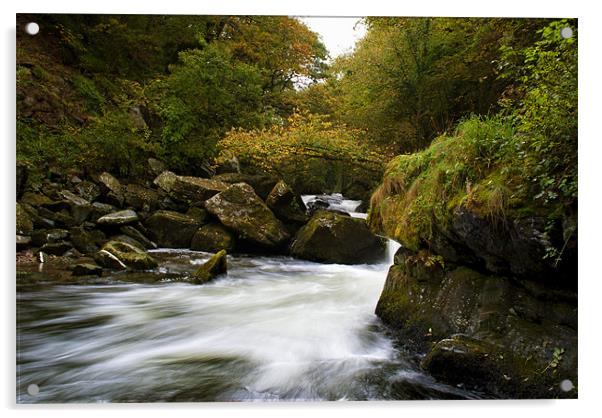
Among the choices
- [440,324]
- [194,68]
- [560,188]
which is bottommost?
[440,324]

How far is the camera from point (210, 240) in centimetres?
543

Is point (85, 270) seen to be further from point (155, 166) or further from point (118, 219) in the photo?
point (155, 166)

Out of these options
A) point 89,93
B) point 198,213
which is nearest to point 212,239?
point 198,213

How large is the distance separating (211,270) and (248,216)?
1603mm

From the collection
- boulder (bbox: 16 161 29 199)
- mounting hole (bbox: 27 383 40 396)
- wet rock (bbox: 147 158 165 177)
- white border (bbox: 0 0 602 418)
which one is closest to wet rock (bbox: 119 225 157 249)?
wet rock (bbox: 147 158 165 177)

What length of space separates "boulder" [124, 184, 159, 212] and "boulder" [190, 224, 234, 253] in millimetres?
677

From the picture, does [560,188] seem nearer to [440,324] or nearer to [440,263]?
[440,263]

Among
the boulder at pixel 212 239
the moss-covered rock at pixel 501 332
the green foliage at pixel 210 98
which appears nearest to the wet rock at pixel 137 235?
the boulder at pixel 212 239

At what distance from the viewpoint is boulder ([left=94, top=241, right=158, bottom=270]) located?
173 inches

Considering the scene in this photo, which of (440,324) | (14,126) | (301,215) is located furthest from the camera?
(301,215)

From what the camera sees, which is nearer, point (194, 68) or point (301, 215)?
point (194, 68)

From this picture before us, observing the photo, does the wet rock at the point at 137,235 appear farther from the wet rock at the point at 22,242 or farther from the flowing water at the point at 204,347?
the wet rock at the point at 22,242

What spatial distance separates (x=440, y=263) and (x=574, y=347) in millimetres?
884
